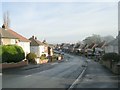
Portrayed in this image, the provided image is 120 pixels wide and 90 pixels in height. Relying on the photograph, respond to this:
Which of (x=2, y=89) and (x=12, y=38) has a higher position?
(x=12, y=38)

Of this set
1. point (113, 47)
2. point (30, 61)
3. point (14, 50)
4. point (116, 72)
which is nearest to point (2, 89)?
point (116, 72)

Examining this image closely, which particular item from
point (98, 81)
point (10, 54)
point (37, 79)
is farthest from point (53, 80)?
point (10, 54)

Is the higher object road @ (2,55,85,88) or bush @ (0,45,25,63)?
bush @ (0,45,25,63)

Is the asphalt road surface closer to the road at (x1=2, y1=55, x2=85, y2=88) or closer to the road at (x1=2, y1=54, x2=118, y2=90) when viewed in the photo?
the road at (x1=2, y1=54, x2=118, y2=90)

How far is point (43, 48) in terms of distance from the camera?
112438 mm

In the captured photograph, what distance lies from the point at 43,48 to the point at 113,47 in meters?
30.7

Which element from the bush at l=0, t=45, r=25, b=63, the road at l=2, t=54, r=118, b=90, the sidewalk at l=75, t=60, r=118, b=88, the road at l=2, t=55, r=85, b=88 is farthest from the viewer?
the bush at l=0, t=45, r=25, b=63

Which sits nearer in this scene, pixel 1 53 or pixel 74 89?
pixel 74 89

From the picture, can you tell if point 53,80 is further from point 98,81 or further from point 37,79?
point 98,81

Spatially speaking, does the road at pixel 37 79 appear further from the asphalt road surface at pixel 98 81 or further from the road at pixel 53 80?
the asphalt road surface at pixel 98 81

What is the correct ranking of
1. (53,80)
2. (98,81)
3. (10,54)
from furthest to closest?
(10,54) < (98,81) < (53,80)

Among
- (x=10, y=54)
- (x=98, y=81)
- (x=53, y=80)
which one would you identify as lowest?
(x=98, y=81)

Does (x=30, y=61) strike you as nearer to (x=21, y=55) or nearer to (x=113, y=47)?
(x=21, y=55)

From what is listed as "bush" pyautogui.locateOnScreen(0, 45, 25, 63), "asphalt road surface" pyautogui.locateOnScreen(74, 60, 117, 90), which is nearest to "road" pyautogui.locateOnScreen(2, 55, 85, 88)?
"asphalt road surface" pyautogui.locateOnScreen(74, 60, 117, 90)
